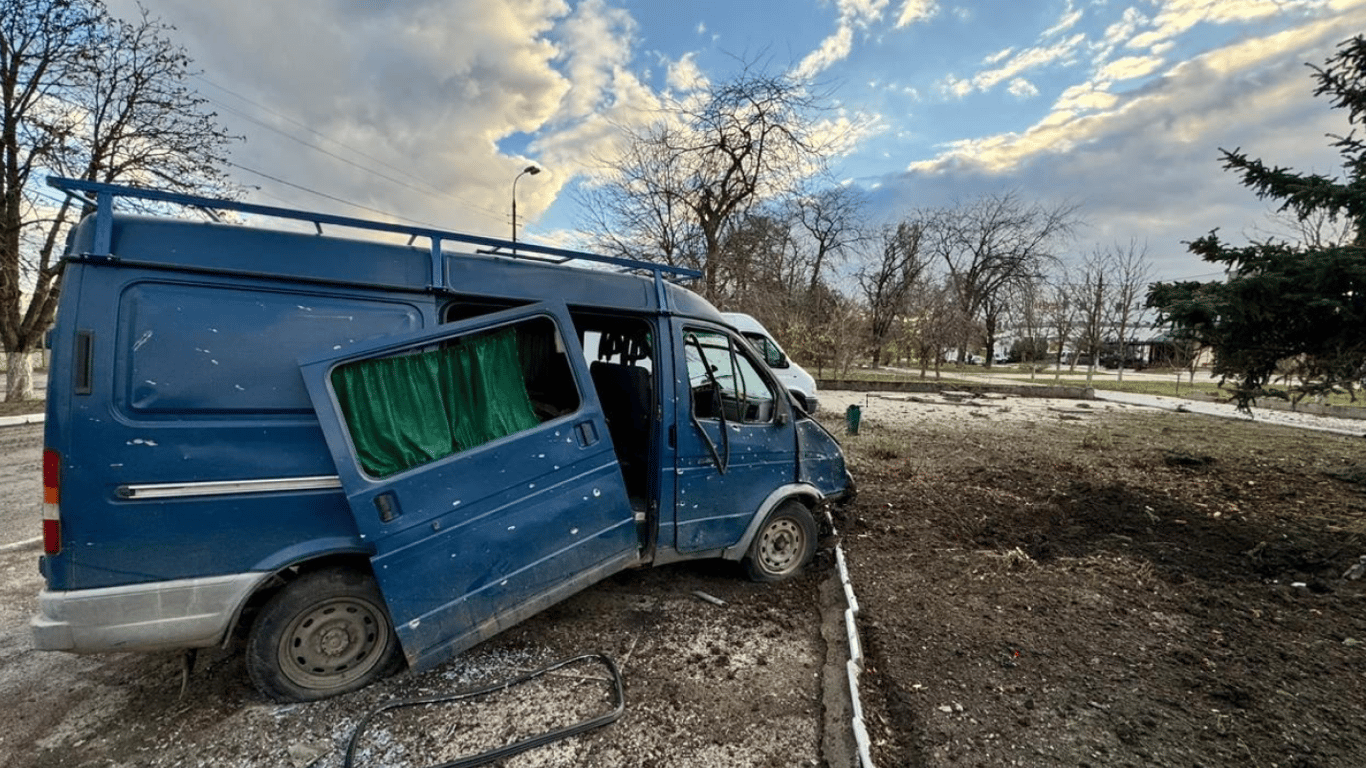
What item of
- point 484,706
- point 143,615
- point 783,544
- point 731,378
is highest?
point 731,378

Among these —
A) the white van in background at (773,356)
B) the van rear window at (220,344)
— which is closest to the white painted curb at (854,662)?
the van rear window at (220,344)

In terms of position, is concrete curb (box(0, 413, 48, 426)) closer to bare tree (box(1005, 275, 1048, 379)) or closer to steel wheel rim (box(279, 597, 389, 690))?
steel wheel rim (box(279, 597, 389, 690))

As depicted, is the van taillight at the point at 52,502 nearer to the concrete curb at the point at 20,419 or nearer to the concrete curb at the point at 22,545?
the concrete curb at the point at 22,545

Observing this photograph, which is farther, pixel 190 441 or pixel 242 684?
pixel 242 684

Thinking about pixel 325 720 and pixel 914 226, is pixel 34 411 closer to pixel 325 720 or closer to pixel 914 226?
pixel 325 720

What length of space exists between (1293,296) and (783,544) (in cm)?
560

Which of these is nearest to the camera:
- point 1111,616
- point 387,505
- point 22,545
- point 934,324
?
point 387,505

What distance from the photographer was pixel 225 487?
8.23 ft

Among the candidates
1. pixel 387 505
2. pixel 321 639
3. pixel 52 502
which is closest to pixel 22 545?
pixel 52 502

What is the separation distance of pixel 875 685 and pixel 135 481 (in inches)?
148

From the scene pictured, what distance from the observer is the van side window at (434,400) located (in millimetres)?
2780

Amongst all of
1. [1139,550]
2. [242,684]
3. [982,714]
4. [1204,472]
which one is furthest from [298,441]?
[1204,472]

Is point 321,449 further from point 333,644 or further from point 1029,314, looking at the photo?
point 1029,314

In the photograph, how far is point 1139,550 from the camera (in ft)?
16.4
